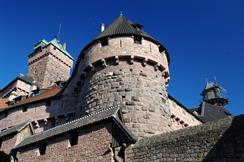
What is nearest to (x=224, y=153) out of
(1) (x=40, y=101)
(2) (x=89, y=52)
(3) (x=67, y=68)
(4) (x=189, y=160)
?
(4) (x=189, y=160)

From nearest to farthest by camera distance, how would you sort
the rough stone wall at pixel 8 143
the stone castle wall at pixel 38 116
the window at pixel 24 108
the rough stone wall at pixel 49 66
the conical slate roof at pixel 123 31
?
the rough stone wall at pixel 8 143 < the conical slate roof at pixel 123 31 < the stone castle wall at pixel 38 116 < the window at pixel 24 108 < the rough stone wall at pixel 49 66

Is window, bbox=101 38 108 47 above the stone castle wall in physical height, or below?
above

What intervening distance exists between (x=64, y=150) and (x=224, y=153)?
5932 mm

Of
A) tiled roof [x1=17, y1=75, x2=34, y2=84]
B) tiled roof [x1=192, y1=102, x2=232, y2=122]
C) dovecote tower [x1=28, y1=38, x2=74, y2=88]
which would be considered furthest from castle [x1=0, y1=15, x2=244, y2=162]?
dovecote tower [x1=28, y1=38, x2=74, y2=88]

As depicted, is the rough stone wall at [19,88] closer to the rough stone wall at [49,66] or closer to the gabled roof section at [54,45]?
the rough stone wall at [49,66]

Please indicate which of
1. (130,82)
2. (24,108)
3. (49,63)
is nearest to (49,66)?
(49,63)

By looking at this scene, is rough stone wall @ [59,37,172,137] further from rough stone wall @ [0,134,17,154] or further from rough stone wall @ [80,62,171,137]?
rough stone wall @ [0,134,17,154]

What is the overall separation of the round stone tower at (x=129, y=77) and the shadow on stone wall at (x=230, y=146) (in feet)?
16.1

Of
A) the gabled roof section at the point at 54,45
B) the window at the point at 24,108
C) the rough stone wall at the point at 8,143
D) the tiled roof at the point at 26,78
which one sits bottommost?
the rough stone wall at the point at 8,143

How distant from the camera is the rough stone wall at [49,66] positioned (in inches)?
1575

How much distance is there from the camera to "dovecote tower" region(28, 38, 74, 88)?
132 ft

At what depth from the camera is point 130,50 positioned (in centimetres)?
1435

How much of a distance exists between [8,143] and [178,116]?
10373 mm

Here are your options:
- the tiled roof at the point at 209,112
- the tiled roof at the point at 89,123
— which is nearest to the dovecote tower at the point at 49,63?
the tiled roof at the point at 209,112
